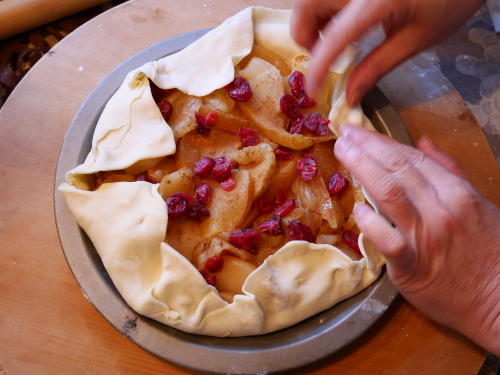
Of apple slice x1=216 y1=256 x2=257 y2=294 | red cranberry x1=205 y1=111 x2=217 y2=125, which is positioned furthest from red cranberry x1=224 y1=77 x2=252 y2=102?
apple slice x1=216 y1=256 x2=257 y2=294

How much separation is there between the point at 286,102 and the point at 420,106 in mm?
961

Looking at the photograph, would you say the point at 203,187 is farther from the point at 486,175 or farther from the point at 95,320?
the point at 486,175

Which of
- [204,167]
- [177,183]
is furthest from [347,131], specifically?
[177,183]

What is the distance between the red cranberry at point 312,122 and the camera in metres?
2.15

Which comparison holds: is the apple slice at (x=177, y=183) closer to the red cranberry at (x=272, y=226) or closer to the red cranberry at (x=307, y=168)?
the red cranberry at (x=272, y=226)

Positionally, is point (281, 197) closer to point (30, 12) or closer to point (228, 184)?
Result: point (228, 184)

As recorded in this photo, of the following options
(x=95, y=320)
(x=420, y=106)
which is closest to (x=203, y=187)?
(x=95, y=320)

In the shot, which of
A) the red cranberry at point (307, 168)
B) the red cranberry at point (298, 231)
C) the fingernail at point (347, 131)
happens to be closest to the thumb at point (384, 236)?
the fingernail at point (347, 131)

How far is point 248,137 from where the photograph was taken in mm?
2125

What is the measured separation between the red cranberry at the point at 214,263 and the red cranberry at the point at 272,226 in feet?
0.81

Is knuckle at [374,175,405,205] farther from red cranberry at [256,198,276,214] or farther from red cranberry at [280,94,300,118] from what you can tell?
red cranberry at [280,94,300,118]

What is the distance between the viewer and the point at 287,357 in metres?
1.79

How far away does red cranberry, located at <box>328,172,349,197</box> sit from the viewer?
2047 millimetres

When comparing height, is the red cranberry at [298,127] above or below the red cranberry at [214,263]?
above
